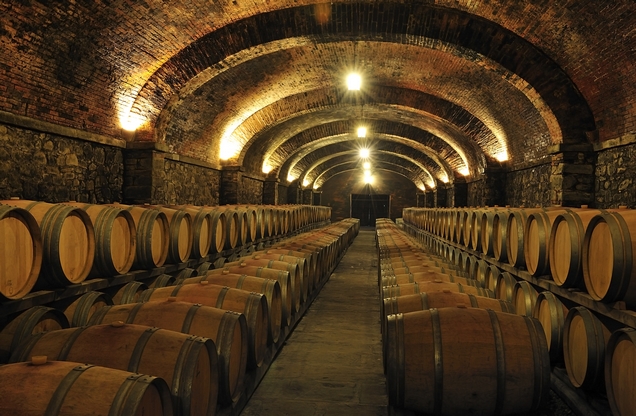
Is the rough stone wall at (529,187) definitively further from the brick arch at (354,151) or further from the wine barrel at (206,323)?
the wine barrel at (206,323)

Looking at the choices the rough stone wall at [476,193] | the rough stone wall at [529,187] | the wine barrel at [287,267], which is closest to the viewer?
the wine barrel at [287,267]

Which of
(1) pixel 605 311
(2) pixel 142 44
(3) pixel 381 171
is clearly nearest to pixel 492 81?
(2) pixel 142 44

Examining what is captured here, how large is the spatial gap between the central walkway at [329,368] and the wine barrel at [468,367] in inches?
38.7

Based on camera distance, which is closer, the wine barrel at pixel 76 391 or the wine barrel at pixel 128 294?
the wine barrel at pixel 76 391

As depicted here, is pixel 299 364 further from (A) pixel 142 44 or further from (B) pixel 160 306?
(A) pixel 142 44

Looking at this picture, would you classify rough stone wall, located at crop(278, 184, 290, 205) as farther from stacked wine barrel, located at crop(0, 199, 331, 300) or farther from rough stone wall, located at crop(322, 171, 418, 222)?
stacked wine barrel, located at crop(0, 199, 331, 300)

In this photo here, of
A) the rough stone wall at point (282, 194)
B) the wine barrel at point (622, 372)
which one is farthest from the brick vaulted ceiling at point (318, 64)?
the rough stone wall at point (282, 194)

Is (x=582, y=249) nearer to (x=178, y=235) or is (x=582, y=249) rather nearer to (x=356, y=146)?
(x=178, y=235)

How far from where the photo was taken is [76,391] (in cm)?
178

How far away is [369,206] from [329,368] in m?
29.4

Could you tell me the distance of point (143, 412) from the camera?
71.9 inches

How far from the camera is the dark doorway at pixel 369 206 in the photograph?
109 ft

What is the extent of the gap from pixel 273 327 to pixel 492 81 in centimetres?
839

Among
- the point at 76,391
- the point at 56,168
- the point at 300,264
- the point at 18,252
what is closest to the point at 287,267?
the point at 300,264
